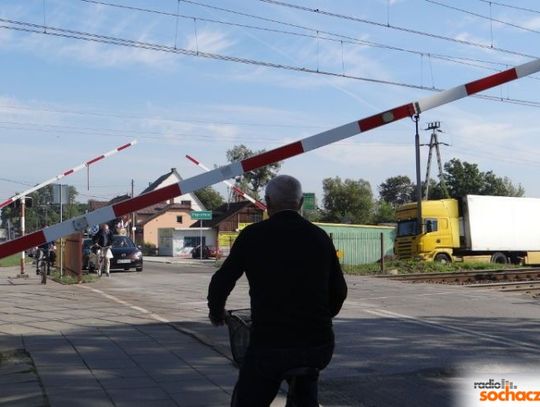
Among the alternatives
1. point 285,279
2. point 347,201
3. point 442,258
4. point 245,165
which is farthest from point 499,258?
point 347,201

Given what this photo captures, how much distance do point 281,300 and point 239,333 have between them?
489 mm

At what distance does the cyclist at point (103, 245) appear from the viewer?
20.3 meters

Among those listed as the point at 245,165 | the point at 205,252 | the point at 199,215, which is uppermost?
the point at 199,215

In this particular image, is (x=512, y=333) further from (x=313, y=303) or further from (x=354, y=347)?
(x=313, y=303)

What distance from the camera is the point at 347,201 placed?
79062 mm

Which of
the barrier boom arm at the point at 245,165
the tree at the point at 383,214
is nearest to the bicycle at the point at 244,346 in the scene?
the barrier boom arm at the point at 245,165

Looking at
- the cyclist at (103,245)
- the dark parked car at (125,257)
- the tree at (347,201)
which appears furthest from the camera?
the tree at (347,201)

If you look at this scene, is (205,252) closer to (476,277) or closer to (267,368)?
(476,277)

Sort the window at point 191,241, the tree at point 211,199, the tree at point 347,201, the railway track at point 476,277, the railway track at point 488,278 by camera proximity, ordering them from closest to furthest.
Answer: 1. the railway track at point 488,278
2. the railway track at point 476,277
3. the window at point 191,241
4. the tree at point 347,201
5. the tree at point 211,199

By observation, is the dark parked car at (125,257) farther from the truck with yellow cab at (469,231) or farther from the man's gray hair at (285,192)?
the man's gray hair at (285,192)

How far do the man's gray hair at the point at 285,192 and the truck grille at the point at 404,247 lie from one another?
89.6 feet

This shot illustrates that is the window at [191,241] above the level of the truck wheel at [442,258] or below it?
above

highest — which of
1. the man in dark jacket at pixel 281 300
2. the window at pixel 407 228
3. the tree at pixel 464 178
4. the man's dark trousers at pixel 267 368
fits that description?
Result: the tree at pixel 464 178

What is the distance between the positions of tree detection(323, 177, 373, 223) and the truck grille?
45.9 m
